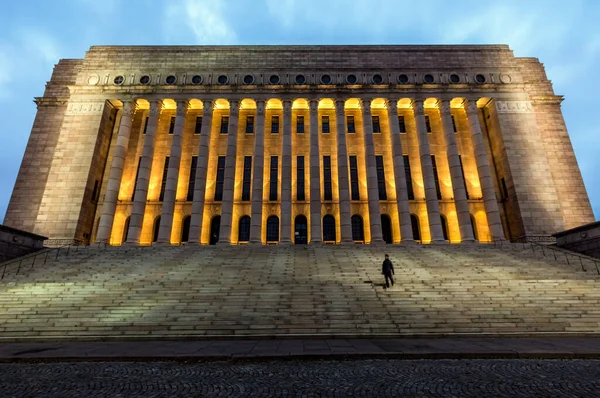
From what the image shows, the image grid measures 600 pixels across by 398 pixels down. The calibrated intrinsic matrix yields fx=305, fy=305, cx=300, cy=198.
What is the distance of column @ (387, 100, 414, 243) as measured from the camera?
2850cm

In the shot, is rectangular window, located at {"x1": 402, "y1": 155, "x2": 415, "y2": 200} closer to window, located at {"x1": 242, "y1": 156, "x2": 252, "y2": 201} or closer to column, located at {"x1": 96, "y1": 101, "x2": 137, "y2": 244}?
window, located at {"x1": 242, "y1": 156, "x2": 252, "y2": 201}

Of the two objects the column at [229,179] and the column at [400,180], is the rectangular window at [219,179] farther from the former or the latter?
the column at [400,180]

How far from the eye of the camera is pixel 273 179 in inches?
1344

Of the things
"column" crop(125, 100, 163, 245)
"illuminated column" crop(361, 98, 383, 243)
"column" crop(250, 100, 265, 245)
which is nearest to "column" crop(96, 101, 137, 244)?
"column" crop(125, 100, 163, 245)

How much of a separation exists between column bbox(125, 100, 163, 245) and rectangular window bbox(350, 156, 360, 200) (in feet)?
70.1

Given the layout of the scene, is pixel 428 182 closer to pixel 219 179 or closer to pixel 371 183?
pixel 371 183

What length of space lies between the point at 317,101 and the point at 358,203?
12.2 metres

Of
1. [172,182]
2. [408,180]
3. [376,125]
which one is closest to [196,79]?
[172,182]

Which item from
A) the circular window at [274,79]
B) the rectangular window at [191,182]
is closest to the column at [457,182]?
the circular window at [274,79]

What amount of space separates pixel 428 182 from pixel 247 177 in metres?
19.0

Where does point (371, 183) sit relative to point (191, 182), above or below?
below

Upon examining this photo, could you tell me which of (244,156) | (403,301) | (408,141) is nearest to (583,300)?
(403,301)

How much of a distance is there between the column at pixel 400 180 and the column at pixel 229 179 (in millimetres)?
16396

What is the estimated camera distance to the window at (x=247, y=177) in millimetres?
33469
